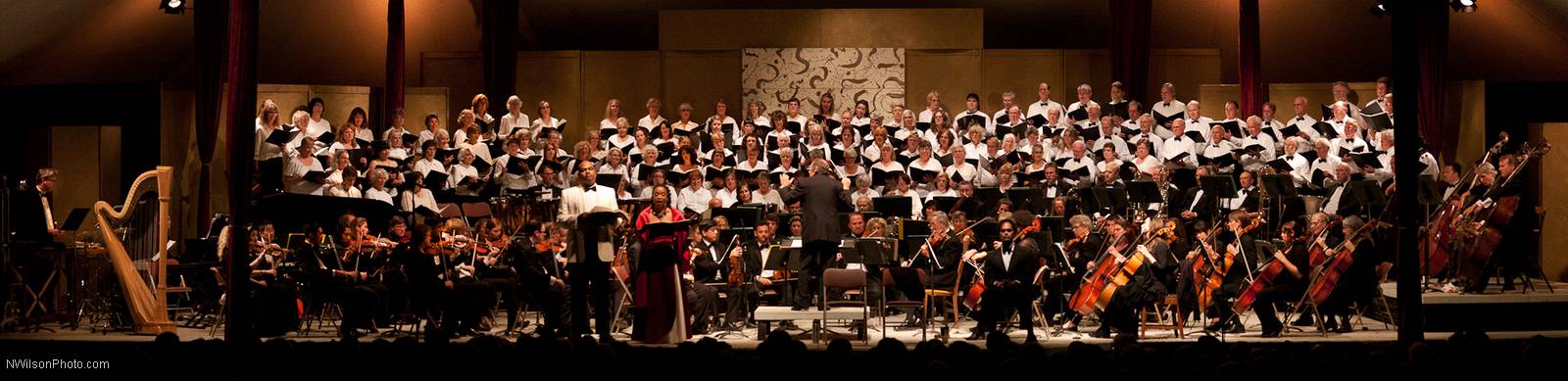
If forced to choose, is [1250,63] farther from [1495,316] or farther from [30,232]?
[30,232]

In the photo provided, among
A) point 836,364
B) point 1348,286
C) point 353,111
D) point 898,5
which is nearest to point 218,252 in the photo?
point 353,111

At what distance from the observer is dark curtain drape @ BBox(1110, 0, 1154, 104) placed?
1484 centimetres

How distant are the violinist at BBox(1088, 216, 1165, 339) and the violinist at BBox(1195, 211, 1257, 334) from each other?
0.39 m

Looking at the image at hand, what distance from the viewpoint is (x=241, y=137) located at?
8.43 meters

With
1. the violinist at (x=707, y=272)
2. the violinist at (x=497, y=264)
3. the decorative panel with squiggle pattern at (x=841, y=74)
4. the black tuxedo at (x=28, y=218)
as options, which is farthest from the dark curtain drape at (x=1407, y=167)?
the black tuxedo at (x=28, y=218)

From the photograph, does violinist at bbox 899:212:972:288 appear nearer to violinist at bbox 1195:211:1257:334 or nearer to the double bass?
violinist at bbox 1195:211:1257:334

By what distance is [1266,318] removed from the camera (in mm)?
9492

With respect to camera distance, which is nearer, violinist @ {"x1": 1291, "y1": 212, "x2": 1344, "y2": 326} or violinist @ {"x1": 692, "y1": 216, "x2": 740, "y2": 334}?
violinist @ {"x1": 1291, "y1": 212, "x2": 1344, "y2": 326}

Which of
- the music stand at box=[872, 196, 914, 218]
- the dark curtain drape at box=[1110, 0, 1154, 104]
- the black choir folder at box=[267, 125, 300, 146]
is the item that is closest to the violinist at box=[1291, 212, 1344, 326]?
the music stand at box=[872, 196, 914, 218]

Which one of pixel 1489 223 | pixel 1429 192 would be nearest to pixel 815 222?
pixel 1429 192

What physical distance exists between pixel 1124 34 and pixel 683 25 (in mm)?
4614

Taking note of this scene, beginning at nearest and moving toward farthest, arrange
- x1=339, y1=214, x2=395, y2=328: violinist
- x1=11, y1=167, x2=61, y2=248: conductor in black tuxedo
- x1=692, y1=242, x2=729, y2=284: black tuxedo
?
x1=339, y1=214, x2=395, y2=328: violinist < x1=692, y1=242, x2=729, y2=284: black tuxedo < x1=11, y1=167, x2=61, y2=248: conductor in black tuxedo

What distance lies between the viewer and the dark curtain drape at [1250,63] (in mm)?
14172

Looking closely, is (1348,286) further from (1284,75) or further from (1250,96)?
(1284,75)
